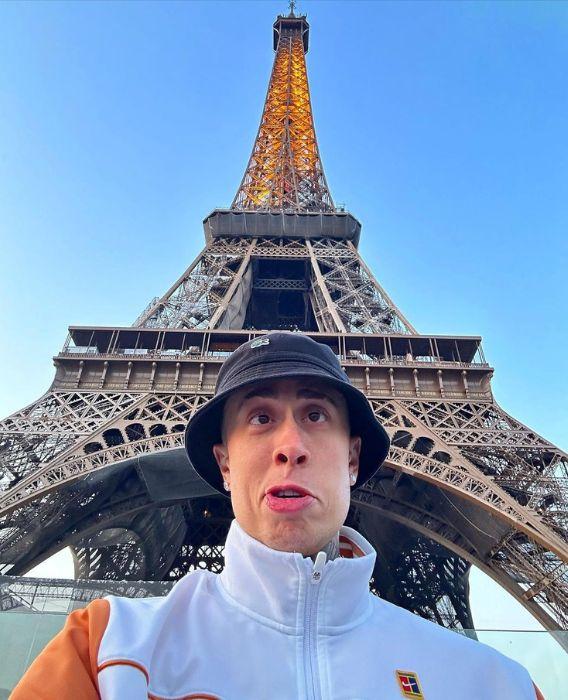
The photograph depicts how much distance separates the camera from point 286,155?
27.8 m

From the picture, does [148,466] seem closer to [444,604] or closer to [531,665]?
[531,665]

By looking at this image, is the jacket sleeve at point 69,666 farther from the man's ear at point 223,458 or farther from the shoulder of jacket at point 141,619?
the man's ear at point 223,458

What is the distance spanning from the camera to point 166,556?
57.6 feet

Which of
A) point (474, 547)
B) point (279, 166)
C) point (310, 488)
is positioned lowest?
point (310, 488)

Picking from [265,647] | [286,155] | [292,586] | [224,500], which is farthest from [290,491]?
[286,155]

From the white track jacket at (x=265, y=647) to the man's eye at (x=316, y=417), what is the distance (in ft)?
1.39

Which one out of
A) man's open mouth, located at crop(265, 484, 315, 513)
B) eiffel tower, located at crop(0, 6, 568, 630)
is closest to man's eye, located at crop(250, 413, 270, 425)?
man's open mouth, located at crop(265, 484, 315, 513)

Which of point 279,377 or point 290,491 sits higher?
point 279,377

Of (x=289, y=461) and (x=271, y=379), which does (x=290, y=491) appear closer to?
(x=289, y=461)

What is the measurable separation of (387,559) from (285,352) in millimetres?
17298

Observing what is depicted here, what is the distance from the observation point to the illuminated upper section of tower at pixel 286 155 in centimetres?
2514

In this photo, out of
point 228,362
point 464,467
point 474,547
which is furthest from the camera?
point 474,547

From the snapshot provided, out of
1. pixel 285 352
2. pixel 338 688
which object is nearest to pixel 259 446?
pixel 285 352

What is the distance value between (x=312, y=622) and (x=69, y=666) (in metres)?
0.60
